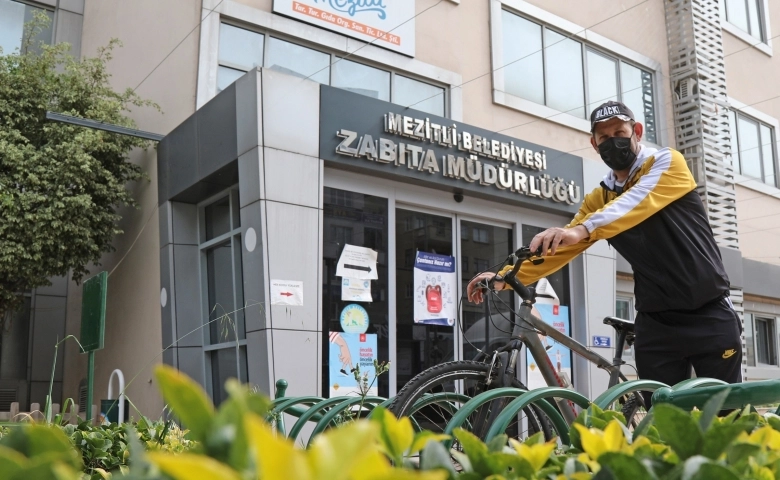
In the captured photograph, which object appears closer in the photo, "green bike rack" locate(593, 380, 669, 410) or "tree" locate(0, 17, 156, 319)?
"green bike rack" locate(593, 380, 669, 410)

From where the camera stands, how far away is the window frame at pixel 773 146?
14.1 meters

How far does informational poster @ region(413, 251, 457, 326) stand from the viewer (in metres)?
8.35

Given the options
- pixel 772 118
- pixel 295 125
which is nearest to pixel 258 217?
pixel 295 125

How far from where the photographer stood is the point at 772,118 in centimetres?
1544

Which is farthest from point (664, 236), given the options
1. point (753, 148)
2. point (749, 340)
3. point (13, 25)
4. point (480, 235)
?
point (753, 148)

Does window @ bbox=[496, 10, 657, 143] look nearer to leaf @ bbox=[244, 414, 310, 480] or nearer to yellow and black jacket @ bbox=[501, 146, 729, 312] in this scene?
yellow and black jacket @ bbox=[501, 146, 729, 312]

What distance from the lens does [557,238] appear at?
119 inches

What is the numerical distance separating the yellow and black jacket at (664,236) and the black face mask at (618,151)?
0.37 feet

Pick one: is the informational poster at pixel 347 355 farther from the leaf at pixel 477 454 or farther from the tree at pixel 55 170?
the leaf at pixel 477 454

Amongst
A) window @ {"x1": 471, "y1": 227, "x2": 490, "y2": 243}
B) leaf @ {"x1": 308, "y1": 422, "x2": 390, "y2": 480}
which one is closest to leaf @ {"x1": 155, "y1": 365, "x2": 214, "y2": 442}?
leaf @ {"x1": 308, "y1": 422, "x2": 390, "y2": 480}

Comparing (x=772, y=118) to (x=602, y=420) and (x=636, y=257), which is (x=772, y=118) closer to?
(x=636, y=257)

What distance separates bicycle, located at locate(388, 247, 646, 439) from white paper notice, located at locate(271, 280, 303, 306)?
11.0ft

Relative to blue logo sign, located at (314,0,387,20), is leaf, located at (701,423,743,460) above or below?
below

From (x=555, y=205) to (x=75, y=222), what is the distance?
18.9 ft
